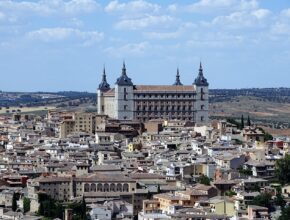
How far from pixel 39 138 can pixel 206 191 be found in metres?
30.9

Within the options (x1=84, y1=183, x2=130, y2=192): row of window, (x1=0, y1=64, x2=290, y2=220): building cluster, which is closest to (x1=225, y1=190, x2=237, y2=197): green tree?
(x1=0, y1=64, x2=290, y2=220): building cluster

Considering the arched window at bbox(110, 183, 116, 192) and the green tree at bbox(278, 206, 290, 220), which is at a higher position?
the arched window at bbox(110, 183, 116, 192)

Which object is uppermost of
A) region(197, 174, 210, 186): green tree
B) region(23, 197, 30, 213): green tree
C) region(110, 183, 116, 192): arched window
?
region(197, 174, 210, 186): green tree

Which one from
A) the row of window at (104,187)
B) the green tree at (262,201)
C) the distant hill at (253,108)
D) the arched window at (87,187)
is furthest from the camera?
the distant hill at (253,108)

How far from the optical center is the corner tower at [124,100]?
8800 cm

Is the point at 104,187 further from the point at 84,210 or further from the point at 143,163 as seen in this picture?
the point at 143,163

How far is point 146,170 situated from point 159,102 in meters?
31.5

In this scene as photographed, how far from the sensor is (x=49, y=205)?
47.1 meters

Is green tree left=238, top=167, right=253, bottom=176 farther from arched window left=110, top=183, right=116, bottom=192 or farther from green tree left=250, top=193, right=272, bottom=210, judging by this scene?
green tree left=250, top=193, right=272, bottom=210

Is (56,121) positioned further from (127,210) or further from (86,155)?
(127,210)

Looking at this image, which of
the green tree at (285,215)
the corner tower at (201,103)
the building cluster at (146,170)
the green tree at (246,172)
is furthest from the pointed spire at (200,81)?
the green tree at (285,215)

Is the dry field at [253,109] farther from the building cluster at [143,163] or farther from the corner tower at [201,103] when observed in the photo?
the building cluster at [143,163]

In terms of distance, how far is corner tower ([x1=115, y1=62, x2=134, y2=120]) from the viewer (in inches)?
3465

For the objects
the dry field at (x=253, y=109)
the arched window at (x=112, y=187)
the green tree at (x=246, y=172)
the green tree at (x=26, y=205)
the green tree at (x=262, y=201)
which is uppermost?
the dry field at (x=253, y=109)
